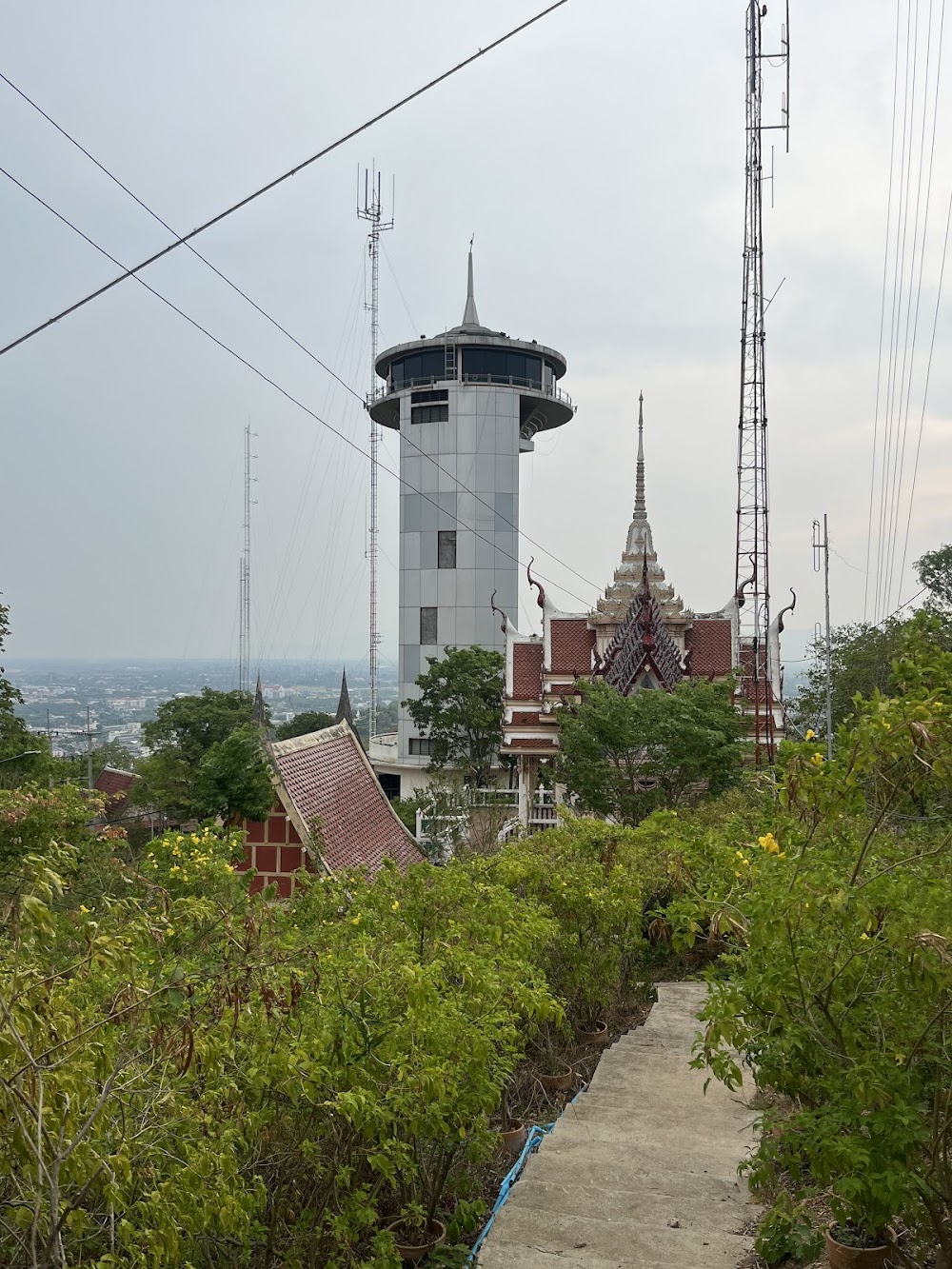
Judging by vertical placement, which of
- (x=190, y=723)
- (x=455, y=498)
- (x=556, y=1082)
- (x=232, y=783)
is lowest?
(x=556, y=1082)

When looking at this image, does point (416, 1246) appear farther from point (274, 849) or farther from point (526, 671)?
point (526, 671)

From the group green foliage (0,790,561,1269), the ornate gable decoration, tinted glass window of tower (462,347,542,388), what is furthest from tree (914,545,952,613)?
green foliage (0,790,561,1269)

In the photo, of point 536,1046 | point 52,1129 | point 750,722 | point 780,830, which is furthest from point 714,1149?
point 750,722

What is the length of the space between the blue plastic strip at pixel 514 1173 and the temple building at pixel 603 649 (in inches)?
729

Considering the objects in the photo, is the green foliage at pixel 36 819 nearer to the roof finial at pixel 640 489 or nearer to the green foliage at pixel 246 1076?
the green foliage at pixel 246 1076

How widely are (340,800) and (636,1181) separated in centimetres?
904

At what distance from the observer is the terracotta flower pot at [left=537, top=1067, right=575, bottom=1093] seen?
704 centimetres

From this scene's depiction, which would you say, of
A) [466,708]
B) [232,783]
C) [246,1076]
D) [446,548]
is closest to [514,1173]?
[246,1076]

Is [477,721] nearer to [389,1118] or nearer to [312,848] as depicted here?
[312,848]

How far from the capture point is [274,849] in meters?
12.0

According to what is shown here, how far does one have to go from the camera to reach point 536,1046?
7.23 metres

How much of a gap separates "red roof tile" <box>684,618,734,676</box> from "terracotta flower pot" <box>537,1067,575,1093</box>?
19.9m

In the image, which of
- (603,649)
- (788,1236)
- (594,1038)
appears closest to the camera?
(788,1236)

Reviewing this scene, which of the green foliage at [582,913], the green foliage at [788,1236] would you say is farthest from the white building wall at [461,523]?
the green foliage at [788,1236]
